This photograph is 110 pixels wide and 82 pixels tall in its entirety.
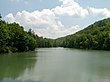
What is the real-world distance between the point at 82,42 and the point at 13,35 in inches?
3384

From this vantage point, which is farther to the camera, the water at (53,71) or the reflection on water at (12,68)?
the reflection on water at (12,68)

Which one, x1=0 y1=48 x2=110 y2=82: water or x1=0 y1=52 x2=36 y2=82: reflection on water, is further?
x1=0 y1=52 x2=36 y2=82: reflection on water

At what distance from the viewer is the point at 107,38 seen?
133375mm

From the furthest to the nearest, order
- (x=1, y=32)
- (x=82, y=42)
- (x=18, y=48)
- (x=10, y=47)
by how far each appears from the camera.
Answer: (x=82, y=42) < (x=18, y=48) < (x=10, y=47) < (x=1, y=32)

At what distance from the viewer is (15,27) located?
9500 cm

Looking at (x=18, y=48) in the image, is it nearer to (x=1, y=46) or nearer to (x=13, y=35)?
(x=13, y=35)

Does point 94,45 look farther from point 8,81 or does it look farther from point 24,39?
point 8,81

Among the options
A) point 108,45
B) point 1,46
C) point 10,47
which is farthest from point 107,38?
point 1,46

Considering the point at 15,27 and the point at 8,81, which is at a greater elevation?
the point at 15,27

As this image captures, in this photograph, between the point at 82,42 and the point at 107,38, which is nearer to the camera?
the point at 107,38

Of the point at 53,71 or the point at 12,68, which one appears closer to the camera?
the point at 53,71

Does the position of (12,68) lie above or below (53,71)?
above

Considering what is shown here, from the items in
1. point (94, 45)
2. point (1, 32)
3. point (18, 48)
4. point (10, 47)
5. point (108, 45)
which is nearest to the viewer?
point (1, 32)

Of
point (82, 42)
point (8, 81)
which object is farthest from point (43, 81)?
point (82, 42)
